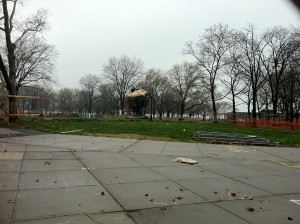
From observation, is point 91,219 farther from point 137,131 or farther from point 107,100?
point 107,100

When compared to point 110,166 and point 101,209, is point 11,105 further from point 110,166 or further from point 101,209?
point 101,209

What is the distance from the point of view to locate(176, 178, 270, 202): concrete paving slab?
19.2ft

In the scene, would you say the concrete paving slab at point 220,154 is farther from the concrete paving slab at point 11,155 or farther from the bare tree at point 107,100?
the bare tree at point 107,100

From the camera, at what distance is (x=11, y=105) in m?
21.8

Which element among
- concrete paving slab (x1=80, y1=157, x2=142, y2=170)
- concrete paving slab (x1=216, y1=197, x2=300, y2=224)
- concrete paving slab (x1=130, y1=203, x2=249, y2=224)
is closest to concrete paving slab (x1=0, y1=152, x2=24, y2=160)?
concrete paving slab (x1=80, y1=157, x2=142, y2=170)

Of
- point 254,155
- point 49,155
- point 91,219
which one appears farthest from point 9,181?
point 254,155

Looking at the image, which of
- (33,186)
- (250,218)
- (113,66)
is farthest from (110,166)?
(113,66)

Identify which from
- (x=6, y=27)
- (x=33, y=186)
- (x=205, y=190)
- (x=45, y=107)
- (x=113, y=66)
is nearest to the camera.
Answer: (x=33, y=186)

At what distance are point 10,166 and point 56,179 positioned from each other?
1662 millimetres

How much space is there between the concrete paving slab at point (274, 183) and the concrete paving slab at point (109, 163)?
2745 millimetres

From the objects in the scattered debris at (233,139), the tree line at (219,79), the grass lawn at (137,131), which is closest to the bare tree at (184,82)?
the tree line at (219,79)

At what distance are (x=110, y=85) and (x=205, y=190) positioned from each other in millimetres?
92978

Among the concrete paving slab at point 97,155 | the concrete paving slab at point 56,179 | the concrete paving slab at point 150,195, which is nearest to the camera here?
the concrete paving slab at point 150,195

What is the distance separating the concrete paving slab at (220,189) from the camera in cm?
584
